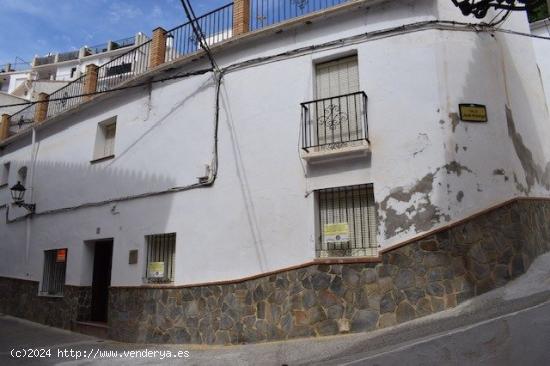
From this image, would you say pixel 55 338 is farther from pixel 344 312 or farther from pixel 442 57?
pixel 442 57

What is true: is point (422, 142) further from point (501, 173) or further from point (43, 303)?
point (43, 303)

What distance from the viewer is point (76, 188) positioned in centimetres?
1138

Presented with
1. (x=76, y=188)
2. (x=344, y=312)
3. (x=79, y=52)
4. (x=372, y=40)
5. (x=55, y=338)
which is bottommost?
(x=55, y=338)

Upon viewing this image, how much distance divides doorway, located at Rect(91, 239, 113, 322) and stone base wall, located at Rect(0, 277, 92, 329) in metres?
0.21

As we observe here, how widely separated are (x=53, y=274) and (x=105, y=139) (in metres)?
3.74

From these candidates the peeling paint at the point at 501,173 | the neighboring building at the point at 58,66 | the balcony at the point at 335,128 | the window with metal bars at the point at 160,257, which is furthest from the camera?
the neighboring building at the point at 58,66

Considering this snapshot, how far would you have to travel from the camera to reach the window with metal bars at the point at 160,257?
29.5 ft

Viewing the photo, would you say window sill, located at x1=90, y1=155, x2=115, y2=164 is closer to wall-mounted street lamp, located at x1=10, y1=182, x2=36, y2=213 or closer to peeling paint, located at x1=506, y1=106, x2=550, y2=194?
wall-mounted street lamp, located at x1=10, y1=182, x2=36, y2=213

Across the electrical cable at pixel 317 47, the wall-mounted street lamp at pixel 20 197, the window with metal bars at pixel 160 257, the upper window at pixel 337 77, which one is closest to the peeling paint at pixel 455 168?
the upper window at pixel 337 77

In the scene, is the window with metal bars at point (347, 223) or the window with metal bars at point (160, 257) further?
the window with metal bars at point (160, 257)

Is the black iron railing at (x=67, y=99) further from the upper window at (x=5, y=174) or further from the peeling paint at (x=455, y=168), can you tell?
the peeling paint at (x=455, y=168)

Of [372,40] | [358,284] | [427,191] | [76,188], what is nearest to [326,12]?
[372,40]

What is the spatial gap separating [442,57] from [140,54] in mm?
7305

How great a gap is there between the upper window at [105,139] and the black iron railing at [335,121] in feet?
18.6
